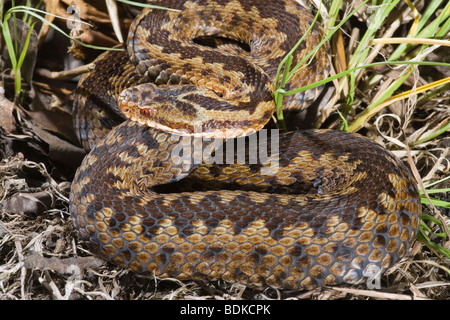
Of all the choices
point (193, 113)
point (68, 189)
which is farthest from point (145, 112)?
point (68, 189)

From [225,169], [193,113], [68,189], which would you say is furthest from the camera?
[68,189]

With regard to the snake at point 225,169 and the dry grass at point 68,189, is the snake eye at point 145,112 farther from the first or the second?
the dry grass at point 68,189

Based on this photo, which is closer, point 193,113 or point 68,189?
point 193,113

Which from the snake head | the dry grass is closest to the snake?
the snake head

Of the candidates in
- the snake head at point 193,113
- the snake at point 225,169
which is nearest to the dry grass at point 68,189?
the snake at point 225,169

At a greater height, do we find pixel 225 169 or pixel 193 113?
pixel 193 113

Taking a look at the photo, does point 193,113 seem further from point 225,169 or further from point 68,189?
point 68,189

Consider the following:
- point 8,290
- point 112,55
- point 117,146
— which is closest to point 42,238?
point 8,290

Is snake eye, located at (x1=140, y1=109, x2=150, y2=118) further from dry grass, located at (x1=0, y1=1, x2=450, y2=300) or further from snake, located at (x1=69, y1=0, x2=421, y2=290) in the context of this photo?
dry grass, located at (x1=0, y1=1, x2=450, y2=300)
